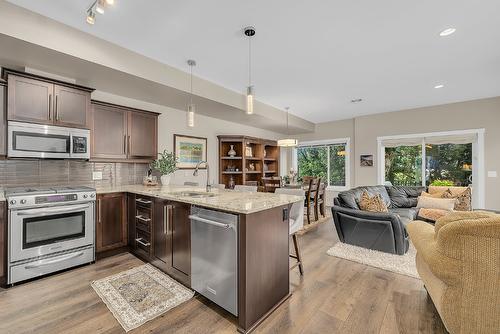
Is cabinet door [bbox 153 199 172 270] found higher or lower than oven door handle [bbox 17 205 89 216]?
lower

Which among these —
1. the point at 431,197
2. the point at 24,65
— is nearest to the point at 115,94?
the point at 24,65

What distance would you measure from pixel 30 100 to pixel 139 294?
251 centimetres

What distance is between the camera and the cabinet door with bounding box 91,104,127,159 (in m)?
3.23

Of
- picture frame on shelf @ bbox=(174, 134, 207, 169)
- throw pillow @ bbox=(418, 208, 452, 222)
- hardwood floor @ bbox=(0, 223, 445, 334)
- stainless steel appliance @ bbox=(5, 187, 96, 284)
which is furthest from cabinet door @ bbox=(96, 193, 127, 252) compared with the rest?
throw pillow @ bbox=(418, 208, 452, 222)

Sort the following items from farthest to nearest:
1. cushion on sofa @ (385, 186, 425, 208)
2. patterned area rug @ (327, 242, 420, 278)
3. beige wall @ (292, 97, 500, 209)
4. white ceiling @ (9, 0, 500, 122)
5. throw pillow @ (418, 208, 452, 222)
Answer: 1. beige wall @ (292, 97, 500, 209)
2. cushion on sofa @ (385, 186, 425, 208)
3. throw pillow @ (418, 208, 452, 222)
4. patterned area rug @ (327, 242, 420, 278)
5. white ceiling @ (9, 0, 500, 122)

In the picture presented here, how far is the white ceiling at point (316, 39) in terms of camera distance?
2.17m

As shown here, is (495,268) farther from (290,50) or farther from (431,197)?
(431,197)

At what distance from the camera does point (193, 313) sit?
1.93 metres

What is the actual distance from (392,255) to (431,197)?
2.13 m

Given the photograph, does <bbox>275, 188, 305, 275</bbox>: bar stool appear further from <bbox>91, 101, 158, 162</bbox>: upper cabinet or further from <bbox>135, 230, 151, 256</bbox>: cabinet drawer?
<bbox>91, 101, 158, 162</bbox>: upper cabinet

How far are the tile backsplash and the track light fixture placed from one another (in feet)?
6.90

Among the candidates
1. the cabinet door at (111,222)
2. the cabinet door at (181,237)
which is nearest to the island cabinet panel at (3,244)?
the cabinet door at (111,222)

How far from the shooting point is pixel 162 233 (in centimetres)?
253

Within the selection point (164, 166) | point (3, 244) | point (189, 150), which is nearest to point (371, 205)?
point (164, 166)
